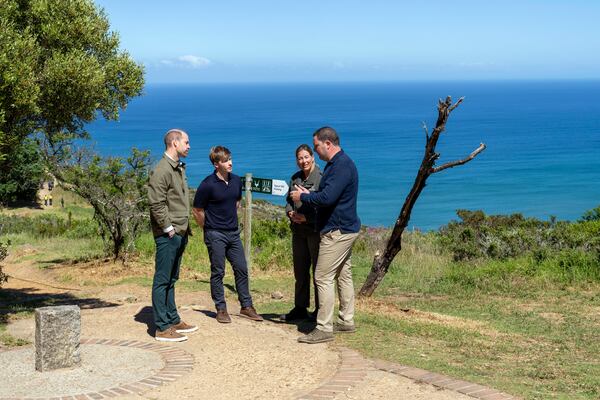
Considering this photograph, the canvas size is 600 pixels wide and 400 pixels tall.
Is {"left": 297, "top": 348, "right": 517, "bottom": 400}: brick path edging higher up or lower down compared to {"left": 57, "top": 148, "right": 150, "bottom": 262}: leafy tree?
lower down

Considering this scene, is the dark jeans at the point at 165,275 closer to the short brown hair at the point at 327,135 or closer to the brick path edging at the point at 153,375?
the brick path edging at the point at 153,375

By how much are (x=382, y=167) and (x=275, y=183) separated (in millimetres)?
70349

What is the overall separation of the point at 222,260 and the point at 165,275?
0.96m

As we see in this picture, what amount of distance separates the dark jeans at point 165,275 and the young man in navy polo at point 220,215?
0.72m

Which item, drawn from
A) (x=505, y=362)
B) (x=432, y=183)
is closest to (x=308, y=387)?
(x=505, y=362)

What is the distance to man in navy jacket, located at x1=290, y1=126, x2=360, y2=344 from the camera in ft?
26.0

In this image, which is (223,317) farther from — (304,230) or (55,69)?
(55,69)

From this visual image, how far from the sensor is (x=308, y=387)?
6738 millimetres

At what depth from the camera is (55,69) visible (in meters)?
8.71

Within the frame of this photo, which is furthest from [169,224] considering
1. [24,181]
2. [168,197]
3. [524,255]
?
[24,181]

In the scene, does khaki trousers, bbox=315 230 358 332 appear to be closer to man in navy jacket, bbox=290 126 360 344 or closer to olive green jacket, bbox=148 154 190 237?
man in navy jacket, bbox=290 126 360 344

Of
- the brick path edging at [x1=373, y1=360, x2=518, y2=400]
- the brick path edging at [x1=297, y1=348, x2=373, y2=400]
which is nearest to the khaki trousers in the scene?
the brick path edging at [x1=297, y1=348, x2=373, y2=400]

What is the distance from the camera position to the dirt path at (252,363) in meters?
6.57

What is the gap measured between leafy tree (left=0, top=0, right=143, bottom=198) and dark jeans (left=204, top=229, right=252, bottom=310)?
7.42 ft
